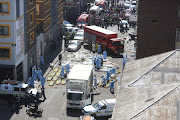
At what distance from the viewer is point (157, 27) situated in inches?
1766

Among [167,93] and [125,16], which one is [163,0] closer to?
[167,93]

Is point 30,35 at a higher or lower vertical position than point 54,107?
higher

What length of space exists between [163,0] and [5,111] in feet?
65.7

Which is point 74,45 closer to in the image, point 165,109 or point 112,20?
point 112,20

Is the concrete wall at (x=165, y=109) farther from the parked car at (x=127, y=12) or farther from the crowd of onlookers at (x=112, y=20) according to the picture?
the parked car at (x=127, y=12)

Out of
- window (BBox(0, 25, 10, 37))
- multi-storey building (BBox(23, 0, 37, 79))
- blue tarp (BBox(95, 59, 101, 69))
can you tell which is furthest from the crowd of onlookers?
window (BBox(0, 25, 10, 37))

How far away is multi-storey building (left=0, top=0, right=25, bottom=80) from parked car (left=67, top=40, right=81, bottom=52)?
18091mm

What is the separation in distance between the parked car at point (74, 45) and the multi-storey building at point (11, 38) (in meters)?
18.1

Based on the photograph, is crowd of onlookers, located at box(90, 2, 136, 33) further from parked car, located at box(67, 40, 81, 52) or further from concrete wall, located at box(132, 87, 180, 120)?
concrete wall, located at box(132, 87, 180, 120)

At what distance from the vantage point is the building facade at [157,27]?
44438 millimetres

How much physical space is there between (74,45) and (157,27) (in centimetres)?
2305

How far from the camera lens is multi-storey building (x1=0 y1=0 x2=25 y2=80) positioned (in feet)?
145

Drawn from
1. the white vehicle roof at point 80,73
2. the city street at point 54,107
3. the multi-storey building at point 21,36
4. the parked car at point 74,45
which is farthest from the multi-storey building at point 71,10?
the white vehicle roof at point 80,73

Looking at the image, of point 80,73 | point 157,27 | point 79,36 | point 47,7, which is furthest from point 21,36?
point 79,36
